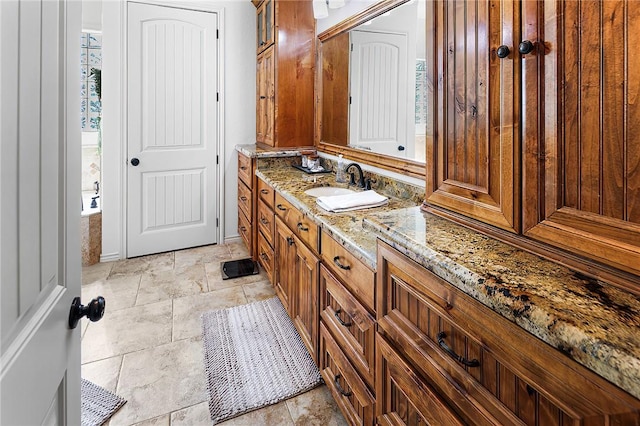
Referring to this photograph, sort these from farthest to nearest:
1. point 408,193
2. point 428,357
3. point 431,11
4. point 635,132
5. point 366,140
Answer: point 366,140 → point 408,193 → point 431,11 → point 428,357 → point 635,132

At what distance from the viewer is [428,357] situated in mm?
917

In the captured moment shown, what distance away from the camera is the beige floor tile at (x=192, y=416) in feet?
5.35

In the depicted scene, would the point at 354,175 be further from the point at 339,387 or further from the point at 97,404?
the point at 97,404

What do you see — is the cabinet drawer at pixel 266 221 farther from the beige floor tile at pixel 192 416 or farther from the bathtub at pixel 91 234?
the bathtub at pixel 91 234

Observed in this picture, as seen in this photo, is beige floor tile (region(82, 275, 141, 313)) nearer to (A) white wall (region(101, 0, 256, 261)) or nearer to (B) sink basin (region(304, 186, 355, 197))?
(A) white wall (region(101, 0, 256, 261))

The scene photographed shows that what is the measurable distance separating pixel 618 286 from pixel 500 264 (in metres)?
0.19

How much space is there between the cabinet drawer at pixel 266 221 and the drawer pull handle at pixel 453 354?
5.84 ft

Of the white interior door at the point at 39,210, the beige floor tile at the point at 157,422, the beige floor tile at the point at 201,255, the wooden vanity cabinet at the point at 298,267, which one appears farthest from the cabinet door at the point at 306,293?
the beige floor tile at the point at 201,255

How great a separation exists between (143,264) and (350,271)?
2691 mm

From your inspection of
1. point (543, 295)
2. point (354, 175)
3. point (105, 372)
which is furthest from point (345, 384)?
point (354, 175)

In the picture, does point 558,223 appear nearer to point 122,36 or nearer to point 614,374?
point 614,374

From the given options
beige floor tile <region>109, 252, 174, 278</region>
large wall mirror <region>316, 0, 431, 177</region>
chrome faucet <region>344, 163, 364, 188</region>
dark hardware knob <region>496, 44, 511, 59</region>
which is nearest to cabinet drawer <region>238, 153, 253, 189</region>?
large wall mirror <region>316, 0, 431, 177</region>

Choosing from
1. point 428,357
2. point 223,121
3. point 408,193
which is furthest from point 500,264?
point 223,121

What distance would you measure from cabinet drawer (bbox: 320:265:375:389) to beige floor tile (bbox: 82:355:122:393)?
1.13 m
